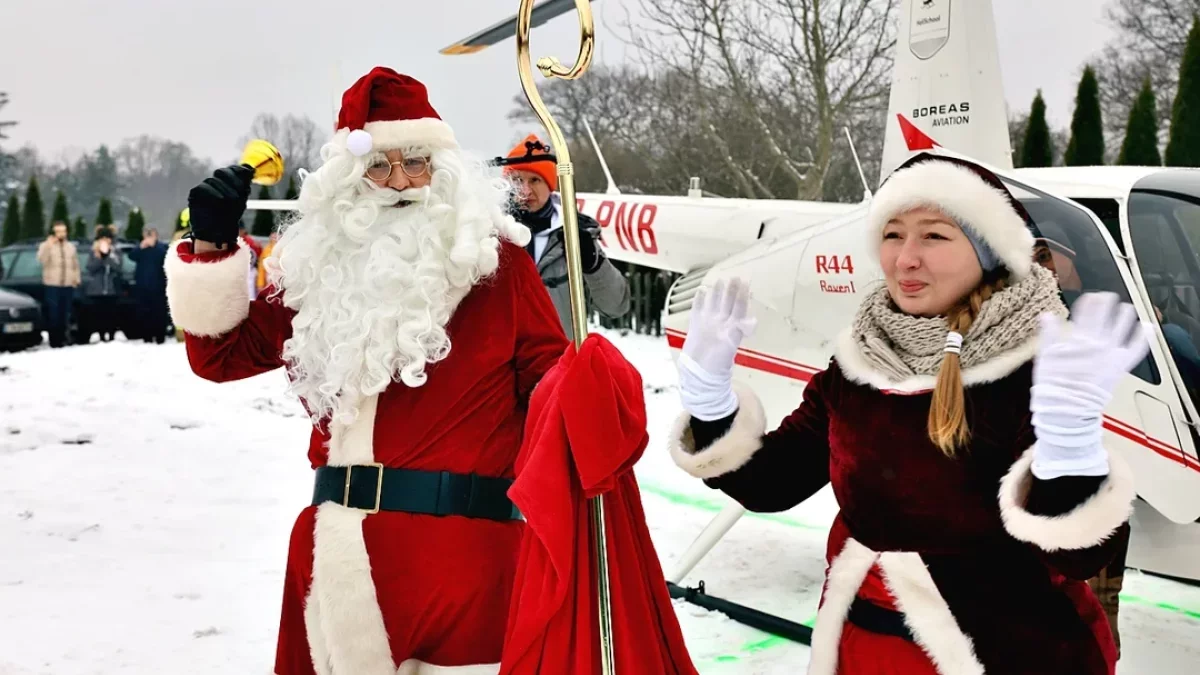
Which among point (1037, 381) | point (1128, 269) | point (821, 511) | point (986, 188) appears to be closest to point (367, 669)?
point (1037, 381)

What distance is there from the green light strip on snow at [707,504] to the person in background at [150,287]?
9478 millimetres

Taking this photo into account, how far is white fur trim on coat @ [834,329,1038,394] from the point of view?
5.02 ft

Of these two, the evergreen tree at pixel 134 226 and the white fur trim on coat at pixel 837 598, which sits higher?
the evergreen tree at pixel 134 226

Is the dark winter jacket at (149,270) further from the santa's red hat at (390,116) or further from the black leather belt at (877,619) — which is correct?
the black leather belt at (877,619)

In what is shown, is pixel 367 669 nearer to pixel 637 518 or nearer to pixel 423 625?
pixel 423 625

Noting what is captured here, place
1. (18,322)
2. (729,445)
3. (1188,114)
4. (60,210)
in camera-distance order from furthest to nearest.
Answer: (60,210), (1188,114), (18,322), (729,445)

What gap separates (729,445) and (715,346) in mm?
207

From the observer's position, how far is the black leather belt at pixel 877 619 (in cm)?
161

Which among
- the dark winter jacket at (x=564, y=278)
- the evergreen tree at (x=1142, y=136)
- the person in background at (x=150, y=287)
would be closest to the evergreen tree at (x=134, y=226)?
the person in background at (x=150, y=287)

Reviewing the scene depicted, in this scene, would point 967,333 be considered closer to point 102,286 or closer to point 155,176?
point 102,286

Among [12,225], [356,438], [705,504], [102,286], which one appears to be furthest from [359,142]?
[12,225]

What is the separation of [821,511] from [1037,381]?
14.1 ft

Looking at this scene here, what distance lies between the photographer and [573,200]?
1884 millimetres

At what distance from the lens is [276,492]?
5.74m
